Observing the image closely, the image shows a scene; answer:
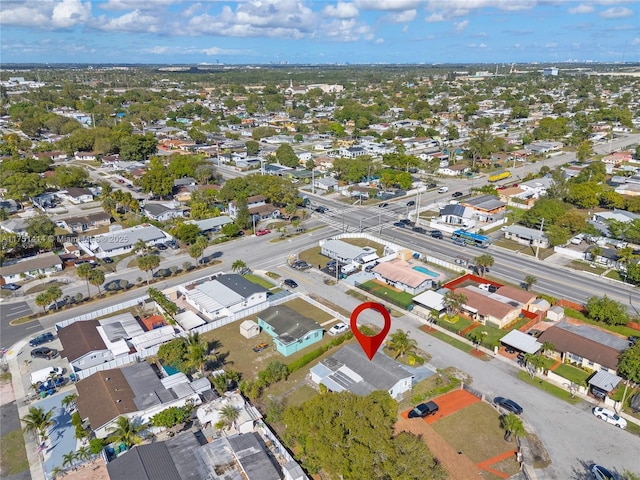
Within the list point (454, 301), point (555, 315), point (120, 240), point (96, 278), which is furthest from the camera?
point (120, 240)

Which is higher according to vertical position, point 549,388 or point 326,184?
point 326,184

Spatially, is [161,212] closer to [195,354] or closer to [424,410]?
[195,354]

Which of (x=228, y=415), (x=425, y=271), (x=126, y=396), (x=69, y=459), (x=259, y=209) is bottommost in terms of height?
(x=69, y=459)

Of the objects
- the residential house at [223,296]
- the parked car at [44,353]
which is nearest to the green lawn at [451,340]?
the residential house at [223,296]

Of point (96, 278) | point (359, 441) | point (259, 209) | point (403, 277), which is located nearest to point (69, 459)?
point (359, 441)

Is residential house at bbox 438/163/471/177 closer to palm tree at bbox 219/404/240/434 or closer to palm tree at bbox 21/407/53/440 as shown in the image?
palm tree at bbox 219/404/240/434

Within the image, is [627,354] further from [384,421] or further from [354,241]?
[354,241]
